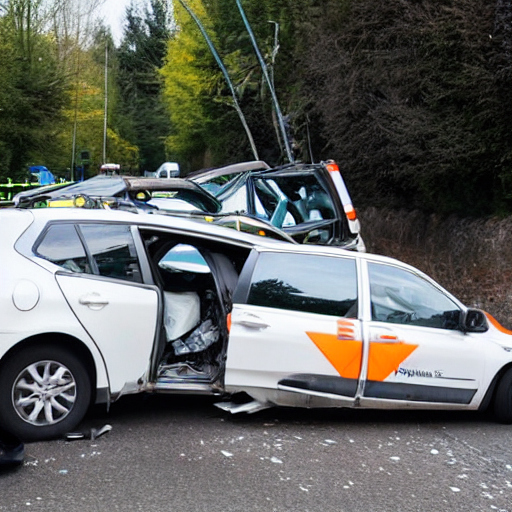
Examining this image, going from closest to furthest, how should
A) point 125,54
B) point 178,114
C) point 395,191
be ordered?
point 395,191, point 178,114, point 125,54

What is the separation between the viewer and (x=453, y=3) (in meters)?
14.1

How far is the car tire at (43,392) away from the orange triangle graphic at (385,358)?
7.22 feet

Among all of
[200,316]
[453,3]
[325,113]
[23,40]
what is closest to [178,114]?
[23,40]

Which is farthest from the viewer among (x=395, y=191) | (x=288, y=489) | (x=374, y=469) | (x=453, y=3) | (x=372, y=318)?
(x=395, y=191)

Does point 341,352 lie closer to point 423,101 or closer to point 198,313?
point 198,313

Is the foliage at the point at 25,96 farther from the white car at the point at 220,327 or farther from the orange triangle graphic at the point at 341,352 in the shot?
the orange triangle graphic at the point at 341,352

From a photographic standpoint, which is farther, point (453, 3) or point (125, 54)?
point (125, 54)

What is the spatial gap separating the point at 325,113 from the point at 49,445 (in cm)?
1556

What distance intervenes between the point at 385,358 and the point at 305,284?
0.87 metres

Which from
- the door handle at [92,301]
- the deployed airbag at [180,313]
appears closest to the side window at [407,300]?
the deployed airbag at [180,313]

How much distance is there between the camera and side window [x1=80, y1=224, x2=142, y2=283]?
6.14 metres

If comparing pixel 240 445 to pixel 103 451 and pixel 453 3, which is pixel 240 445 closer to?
pixel 103 451

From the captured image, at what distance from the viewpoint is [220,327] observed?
21.5 feet

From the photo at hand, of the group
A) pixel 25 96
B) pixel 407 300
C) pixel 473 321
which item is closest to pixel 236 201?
pixel 407 300
